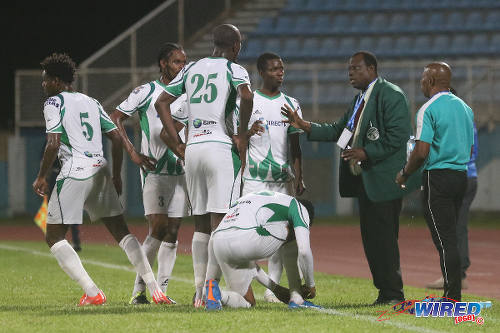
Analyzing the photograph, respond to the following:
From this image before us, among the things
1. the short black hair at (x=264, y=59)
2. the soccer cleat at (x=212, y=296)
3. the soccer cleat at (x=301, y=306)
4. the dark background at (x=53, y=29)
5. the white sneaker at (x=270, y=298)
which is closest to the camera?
the soccer cleat at (x=212, y=296)

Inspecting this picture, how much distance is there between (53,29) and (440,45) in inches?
527

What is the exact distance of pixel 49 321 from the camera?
6930 millimetres

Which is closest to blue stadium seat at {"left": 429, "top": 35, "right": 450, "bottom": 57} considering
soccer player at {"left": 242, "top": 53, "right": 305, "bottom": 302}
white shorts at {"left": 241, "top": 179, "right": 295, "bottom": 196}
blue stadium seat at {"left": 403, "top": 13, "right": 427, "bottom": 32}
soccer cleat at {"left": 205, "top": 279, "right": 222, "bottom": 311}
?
blue stadium seat at {"left": 403, "top": 13, "right": 427, "bottom": 32}

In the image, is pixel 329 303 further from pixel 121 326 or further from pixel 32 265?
pixel 32 265

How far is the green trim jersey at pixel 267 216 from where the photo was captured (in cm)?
724

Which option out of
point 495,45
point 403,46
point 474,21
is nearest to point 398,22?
point 403,46

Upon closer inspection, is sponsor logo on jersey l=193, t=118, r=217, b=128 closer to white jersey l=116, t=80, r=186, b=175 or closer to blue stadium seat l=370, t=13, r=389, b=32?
white jersey l=116, t=80, r=186, b=175

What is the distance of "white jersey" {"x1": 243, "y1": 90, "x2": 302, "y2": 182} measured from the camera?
29.1 feet

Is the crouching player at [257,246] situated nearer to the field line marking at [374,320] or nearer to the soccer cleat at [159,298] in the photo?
the field line marking at [374,320]

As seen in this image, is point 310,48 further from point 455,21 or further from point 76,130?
point 76,130

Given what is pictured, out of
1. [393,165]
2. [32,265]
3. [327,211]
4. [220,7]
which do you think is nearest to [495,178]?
[327,211]

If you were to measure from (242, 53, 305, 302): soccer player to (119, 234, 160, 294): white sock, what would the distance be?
1.24m

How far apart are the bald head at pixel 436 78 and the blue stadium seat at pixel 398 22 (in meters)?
19.8

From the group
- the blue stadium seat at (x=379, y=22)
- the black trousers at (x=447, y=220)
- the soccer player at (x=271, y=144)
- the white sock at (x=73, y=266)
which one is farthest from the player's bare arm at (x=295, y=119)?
Answer: the blue stadium seat at (x=379, y=22)
